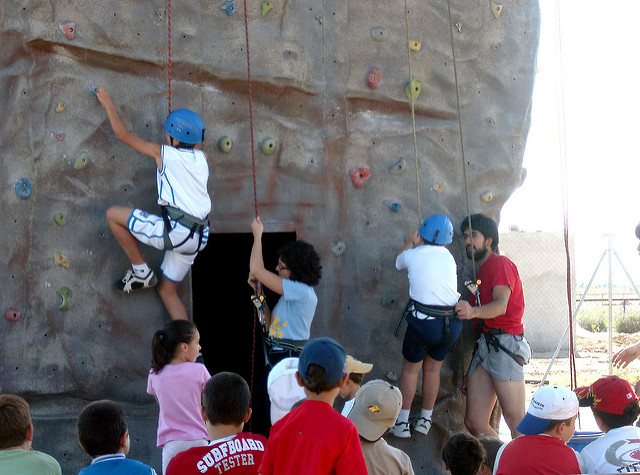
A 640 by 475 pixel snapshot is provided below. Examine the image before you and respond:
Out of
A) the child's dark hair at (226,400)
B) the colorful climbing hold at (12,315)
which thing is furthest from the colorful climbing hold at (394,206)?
the child's dark hair at (226,400)

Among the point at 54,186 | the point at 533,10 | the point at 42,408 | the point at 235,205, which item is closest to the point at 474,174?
the point at 533,10

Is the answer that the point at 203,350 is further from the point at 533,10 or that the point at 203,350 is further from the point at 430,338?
the point at 533,10

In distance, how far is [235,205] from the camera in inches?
197

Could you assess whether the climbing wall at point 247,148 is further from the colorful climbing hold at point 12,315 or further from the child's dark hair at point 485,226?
the child's dark hair at point 485,226

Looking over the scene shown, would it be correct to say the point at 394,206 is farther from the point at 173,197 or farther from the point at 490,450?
the point at 490,450

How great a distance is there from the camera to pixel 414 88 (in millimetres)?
5332

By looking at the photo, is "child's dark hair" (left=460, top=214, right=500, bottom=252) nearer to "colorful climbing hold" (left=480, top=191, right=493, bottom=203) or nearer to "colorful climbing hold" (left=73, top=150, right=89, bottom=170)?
"colorful climbing hold" (left=480, top=191, right=493, bottom=203)

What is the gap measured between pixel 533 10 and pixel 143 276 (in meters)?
3.21

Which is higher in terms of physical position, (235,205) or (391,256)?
(235,205)

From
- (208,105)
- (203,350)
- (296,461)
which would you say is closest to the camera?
(296,461)

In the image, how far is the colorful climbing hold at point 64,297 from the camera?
468 centimetres

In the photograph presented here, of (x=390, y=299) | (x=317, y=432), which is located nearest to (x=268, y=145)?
(x=390, y=299)

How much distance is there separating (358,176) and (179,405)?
213 centimetres

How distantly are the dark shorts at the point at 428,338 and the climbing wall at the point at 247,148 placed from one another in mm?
364
